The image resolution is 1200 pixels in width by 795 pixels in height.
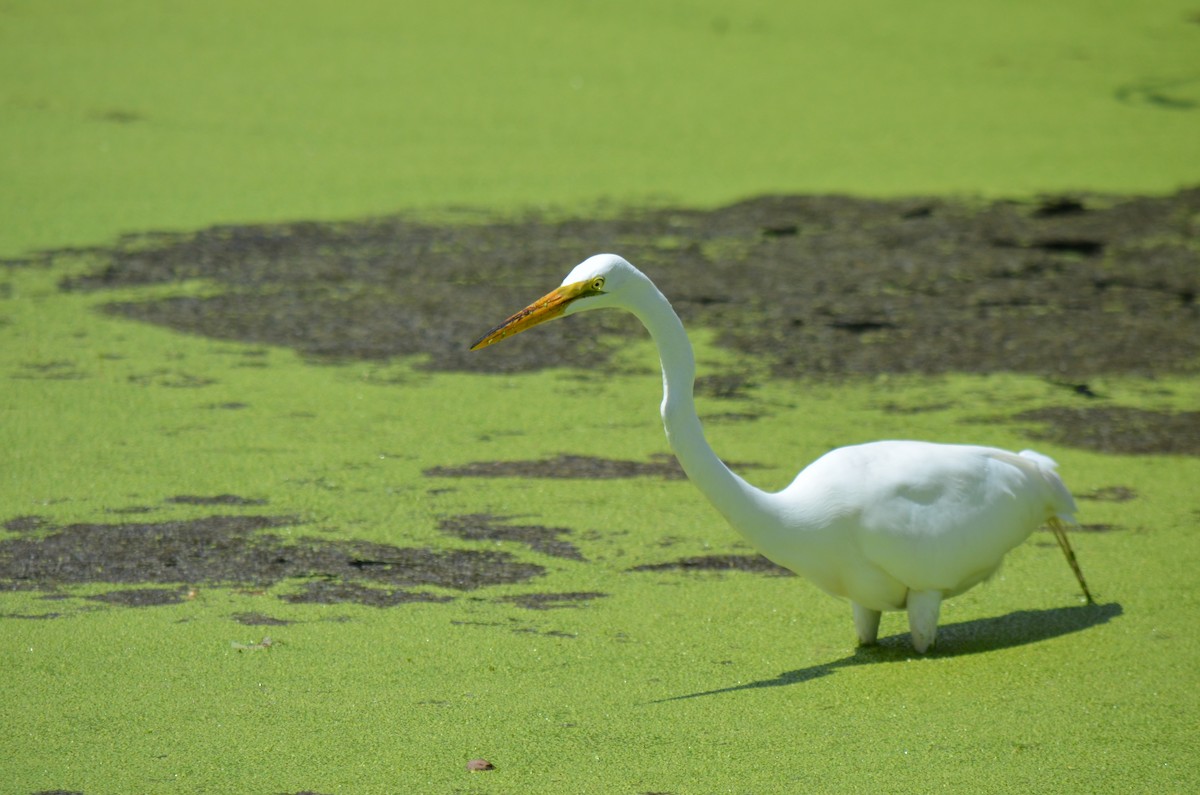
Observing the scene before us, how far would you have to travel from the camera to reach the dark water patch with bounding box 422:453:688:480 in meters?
3.06

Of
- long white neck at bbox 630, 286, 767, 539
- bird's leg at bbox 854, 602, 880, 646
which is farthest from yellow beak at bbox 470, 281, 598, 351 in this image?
bird's leg at bbox 854, 602, 880, 646

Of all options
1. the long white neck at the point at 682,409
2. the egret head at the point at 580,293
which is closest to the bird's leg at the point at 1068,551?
the long white neck at the point at 682,409

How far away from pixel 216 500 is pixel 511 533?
587 millimetres

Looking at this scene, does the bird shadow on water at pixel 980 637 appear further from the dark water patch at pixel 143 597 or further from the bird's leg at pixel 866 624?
the dark water patch at pixel 143 597

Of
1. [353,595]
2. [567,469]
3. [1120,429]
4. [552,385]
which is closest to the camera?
[353,595]

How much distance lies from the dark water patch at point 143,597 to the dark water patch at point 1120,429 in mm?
1987

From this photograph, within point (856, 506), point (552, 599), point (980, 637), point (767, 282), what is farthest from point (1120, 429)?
point (552, 599)

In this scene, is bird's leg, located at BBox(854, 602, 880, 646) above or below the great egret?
below

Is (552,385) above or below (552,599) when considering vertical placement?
above

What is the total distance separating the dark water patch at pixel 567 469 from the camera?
3061 mm

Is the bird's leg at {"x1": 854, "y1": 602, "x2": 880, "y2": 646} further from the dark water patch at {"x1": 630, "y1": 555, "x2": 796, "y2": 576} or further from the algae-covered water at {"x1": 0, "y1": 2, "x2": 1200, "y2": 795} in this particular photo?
the dark water patch at {"x1": 630, "y1": 555, "x2": 796, "y2": 576}

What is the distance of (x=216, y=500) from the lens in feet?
9.30

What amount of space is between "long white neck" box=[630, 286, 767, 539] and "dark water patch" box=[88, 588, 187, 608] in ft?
2.86

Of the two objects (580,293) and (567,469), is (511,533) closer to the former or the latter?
(567,469)
